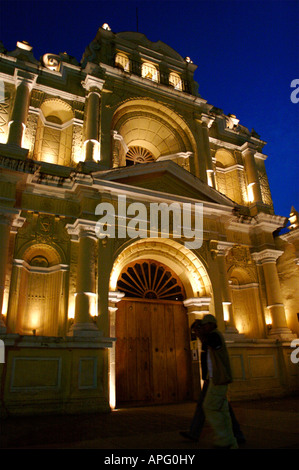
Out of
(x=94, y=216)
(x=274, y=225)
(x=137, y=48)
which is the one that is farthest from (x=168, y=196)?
(x=137, y=48)

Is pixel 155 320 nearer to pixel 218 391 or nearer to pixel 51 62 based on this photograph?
pixel 218 391

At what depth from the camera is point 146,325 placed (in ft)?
36.6

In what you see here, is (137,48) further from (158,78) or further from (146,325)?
(146,325)

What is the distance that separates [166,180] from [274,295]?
5667mm

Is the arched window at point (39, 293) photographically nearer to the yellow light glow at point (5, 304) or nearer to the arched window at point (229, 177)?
the yellow light glow at point (5, 304)

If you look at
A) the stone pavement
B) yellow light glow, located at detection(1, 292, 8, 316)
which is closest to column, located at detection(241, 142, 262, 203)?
the stone pavement

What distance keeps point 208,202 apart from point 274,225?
352 centimetres

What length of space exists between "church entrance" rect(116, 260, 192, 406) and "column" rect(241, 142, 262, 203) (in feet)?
16.7

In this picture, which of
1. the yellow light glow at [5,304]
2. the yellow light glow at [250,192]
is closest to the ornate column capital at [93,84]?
the yellow light glow at [250,192]

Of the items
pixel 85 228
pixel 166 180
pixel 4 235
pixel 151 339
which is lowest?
pixel 151 339

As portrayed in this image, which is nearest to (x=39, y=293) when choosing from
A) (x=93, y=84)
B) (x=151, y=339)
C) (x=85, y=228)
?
(x=85, y=228)

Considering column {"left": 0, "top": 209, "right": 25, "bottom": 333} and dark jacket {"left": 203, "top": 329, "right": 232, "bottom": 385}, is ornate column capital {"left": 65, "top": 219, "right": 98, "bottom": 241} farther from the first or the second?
dark jacket {"left": 203, "top": 329, "right": 232, "bottom": 385}

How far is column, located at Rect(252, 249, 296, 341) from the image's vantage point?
12109 mm

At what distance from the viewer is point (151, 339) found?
11.0 meters
